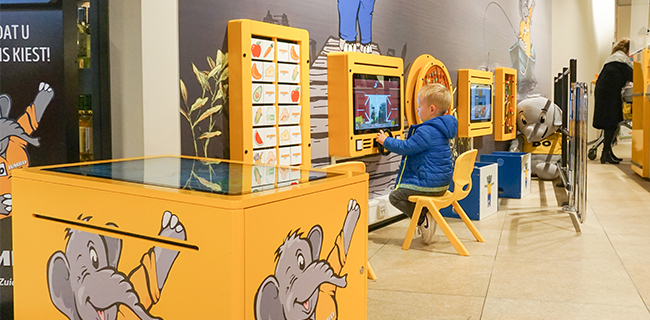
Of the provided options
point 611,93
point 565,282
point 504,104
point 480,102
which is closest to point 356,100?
point 565,282

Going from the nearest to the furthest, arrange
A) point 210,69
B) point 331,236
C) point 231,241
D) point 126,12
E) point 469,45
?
1. point 231,241
2. point 331,236
3. point 126,12
4. point 210,69
5. point 469,45

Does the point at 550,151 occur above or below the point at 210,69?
below

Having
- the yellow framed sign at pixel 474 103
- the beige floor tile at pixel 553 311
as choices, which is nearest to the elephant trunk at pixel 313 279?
the beige floor tile at pixel 553 311

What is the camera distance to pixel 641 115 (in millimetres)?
7379

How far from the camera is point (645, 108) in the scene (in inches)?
280

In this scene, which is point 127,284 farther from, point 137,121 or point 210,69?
point 210,69

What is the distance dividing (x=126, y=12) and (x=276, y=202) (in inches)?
58.4

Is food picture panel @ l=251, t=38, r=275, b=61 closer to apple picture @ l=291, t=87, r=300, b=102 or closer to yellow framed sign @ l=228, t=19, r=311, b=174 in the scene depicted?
yellow framed sign @ l=228, t=19, r=311, b=174

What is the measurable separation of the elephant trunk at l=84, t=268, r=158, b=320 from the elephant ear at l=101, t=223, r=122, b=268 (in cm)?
2

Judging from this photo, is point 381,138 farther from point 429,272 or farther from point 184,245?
point 184,245

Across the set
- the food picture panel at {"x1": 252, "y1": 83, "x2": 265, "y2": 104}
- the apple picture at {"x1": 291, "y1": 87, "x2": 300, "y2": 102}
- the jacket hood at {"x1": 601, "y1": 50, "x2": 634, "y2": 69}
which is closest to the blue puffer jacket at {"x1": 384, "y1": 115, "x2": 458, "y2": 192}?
Result: the apple picture at {"x1": 291, "y1": 87, "x2": 300, "y2": 102}

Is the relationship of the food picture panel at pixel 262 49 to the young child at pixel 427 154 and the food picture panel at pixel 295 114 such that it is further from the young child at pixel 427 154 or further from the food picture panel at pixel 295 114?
the young child at pixel 427 154

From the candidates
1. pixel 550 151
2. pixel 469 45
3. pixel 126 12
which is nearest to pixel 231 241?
pixel 126 12

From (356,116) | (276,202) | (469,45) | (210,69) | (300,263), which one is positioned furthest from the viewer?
(469,45)
